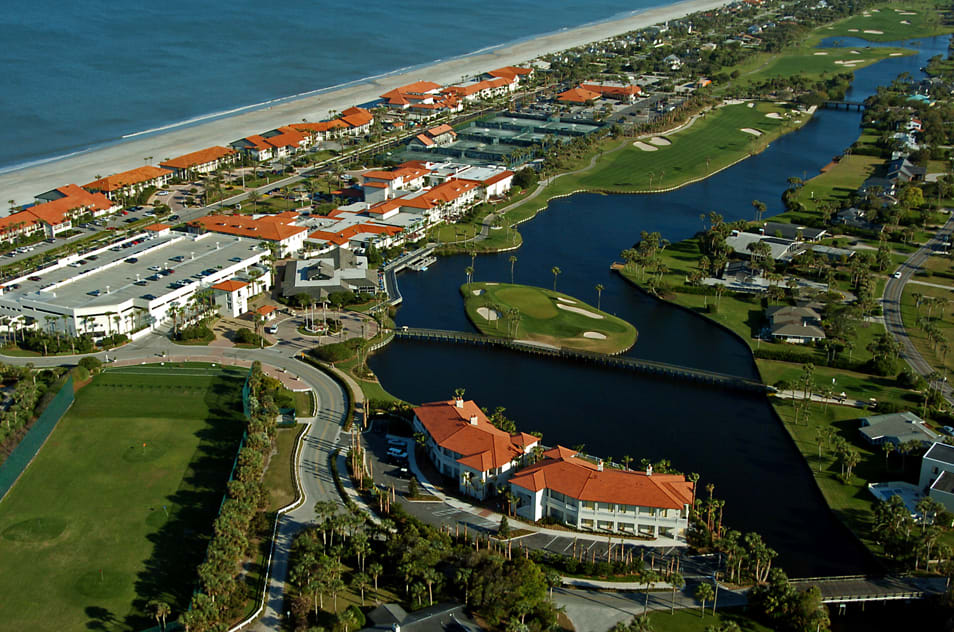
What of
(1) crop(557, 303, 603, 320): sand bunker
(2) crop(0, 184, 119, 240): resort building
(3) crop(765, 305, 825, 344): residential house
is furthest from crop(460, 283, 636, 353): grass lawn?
(2) crop(0, 184, 119, 240): resort building

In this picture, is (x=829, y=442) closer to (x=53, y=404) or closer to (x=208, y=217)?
(x=53, y=404)

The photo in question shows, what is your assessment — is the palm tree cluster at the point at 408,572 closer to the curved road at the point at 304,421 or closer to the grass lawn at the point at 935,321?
the curved road at the point at 304,421

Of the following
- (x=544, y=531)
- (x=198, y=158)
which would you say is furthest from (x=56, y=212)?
(x=544, y=531)

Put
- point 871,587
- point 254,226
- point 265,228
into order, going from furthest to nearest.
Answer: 1. point 254,226
2. point 265,228
3. point 871,587

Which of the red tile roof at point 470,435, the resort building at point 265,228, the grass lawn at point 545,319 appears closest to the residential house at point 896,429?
the grass lawn at point 545,319

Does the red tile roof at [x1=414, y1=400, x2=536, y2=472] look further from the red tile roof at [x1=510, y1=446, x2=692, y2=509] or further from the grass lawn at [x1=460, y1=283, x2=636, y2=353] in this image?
the grass lawn at [x1=460, y1=283, x2=636, y2=353]

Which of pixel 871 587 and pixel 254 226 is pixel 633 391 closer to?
pixel 871 587

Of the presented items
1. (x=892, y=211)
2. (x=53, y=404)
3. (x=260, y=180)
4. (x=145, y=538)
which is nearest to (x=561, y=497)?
(x=145, y=538)
